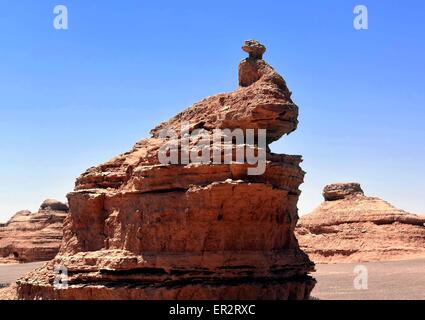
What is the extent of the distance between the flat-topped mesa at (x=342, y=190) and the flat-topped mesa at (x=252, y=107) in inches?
1529

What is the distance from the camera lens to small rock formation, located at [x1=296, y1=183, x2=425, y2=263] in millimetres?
46906

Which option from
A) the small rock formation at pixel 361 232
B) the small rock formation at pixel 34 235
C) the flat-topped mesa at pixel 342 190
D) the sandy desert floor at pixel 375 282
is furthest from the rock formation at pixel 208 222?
the flat-topped mesa at pixel 342 190

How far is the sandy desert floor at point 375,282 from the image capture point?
86.5 feet

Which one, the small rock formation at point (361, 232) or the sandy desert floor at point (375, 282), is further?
the small rock formation at point (361, 232)

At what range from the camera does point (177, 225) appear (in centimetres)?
1536

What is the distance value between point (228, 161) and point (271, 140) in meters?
2.34

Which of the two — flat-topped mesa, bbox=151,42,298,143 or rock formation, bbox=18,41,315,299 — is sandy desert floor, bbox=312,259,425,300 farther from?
flat-topped mesa, bbox=151,42,298,143

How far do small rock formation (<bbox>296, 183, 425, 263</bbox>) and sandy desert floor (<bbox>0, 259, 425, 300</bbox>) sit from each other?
1.82 meters

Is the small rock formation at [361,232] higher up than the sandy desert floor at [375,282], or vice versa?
the small rock formation at [361,232]

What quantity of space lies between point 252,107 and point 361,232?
35.5 metres

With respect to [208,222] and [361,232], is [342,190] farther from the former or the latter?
[208,222]

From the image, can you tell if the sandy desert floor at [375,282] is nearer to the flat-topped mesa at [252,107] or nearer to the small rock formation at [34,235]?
the flat-topped mesa at [252,107]
